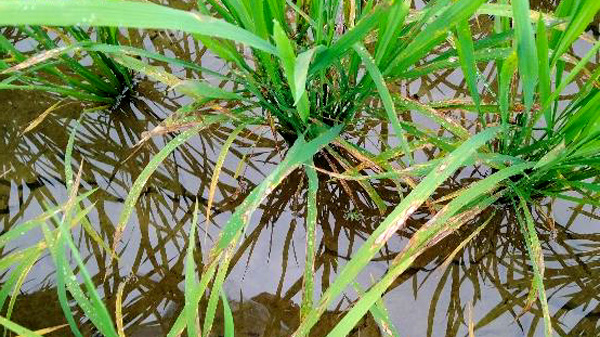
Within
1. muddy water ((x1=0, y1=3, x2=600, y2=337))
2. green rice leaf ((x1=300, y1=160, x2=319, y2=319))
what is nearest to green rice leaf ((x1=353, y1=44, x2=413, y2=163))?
green rice leaf ((x1=300, y1=160, x2=319, y2=319))

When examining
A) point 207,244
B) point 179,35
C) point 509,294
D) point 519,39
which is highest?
point 179,35

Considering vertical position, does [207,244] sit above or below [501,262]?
above

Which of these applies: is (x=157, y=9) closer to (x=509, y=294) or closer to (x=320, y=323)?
(x=320, y=323)

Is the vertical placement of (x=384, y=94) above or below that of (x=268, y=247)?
above

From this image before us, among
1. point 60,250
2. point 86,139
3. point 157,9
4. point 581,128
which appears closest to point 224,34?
point 157,9

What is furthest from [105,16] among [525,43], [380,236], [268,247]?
[268,247]

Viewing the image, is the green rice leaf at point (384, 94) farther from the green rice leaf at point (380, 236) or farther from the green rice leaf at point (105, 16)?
the green rice leaf at point (105, 16)

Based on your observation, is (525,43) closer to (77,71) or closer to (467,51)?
(467,51)

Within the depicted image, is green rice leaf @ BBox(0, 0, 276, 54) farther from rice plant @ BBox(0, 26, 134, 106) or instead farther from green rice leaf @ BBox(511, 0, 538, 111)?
rice plant @ BBox(0, 26, 134, 106)
